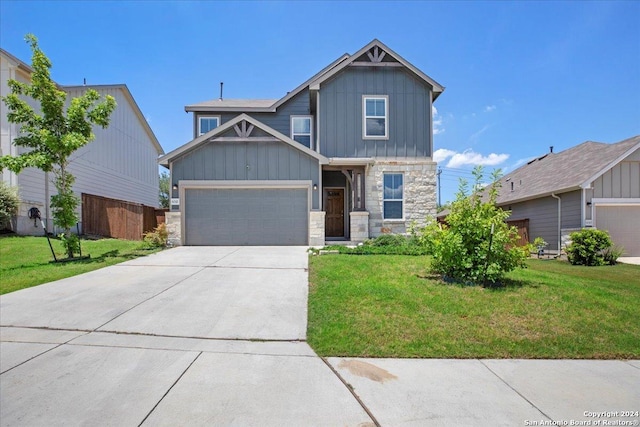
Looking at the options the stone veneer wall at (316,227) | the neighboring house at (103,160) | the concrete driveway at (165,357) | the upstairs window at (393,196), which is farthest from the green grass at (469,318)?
the neighboring house at (103,160)

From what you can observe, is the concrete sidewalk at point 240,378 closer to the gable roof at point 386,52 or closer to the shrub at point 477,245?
the shrub at point 477,245

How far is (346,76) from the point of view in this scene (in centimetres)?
1501

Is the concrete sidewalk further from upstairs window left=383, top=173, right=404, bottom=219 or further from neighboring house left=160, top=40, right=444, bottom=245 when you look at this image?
upstairs window left=383, top=173, right=404, bottom=219

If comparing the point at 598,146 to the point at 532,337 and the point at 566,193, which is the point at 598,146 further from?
the point at 532,337

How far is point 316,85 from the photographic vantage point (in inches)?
579

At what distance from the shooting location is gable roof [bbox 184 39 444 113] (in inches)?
583

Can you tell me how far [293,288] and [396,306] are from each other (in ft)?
7.57

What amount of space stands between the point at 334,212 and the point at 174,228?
7024 millimetres

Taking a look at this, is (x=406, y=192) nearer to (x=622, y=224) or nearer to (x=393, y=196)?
(x=393, y=196)

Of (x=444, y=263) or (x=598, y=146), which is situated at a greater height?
(x=598, y=146)

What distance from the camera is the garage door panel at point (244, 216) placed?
45.2ft

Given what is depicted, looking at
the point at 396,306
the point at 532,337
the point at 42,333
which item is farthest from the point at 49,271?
the point at 532,337

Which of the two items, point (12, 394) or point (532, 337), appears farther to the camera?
point (532, 337)

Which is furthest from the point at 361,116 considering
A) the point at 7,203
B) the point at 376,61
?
the point at 7,203
